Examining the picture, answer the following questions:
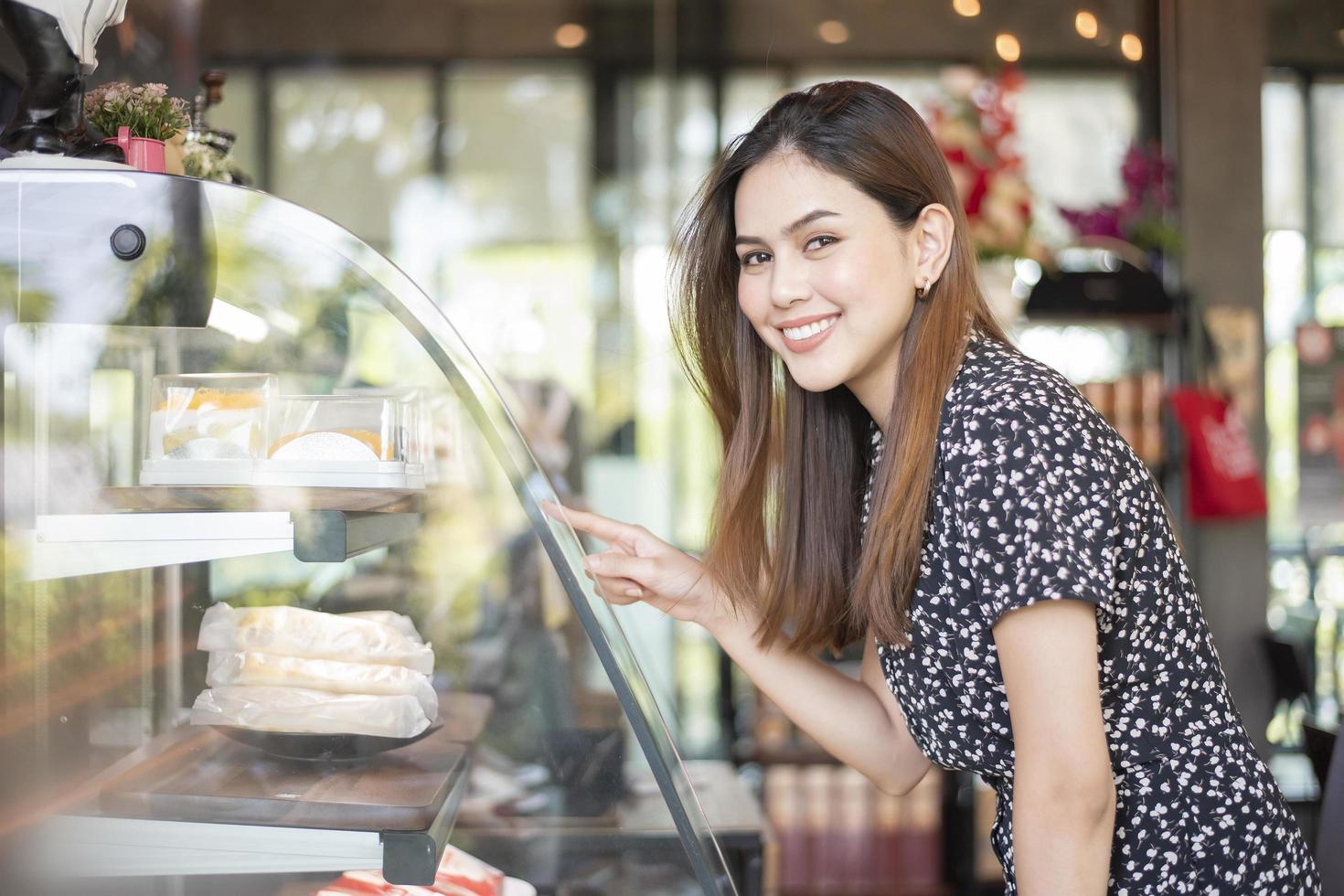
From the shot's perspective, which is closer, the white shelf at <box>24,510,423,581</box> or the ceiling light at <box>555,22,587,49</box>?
the white shelf at <box>24,510,423,581</box>

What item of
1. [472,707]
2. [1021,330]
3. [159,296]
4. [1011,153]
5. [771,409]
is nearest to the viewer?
[159,296]

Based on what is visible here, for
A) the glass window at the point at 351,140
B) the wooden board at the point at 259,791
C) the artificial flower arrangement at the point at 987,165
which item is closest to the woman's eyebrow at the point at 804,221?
the wooden board at the point at 259,791

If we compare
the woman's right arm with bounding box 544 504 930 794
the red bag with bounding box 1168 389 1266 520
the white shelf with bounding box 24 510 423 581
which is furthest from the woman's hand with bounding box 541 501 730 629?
the red bag with bounding box 1168 389 1266 520

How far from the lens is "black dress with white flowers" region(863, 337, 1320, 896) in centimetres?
114

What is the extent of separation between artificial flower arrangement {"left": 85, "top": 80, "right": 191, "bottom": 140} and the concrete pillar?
335 centimetres

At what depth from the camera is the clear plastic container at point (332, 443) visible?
45.1 inches

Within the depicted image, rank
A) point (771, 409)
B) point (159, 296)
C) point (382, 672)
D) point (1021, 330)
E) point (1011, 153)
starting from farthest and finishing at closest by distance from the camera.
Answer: point (1021, 330)
point (1011, 153)
point (771, 409)
point (382, 672)
point (159, 296)

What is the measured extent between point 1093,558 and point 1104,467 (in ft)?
0.32

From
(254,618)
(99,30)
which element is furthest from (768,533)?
(99,30)

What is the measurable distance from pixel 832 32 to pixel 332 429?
3.22 metres

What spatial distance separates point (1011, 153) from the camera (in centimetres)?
314

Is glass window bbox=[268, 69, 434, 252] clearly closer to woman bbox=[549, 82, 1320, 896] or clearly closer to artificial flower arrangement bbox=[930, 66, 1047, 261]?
artificial flower arrangement bbox=[930, 66, 1047, 261]

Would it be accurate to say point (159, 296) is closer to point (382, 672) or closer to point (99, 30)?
point (99, 30)

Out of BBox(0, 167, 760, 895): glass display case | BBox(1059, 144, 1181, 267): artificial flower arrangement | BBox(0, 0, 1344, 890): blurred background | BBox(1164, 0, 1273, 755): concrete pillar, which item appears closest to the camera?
BBox(0, 167, 760, 895): glass display case
